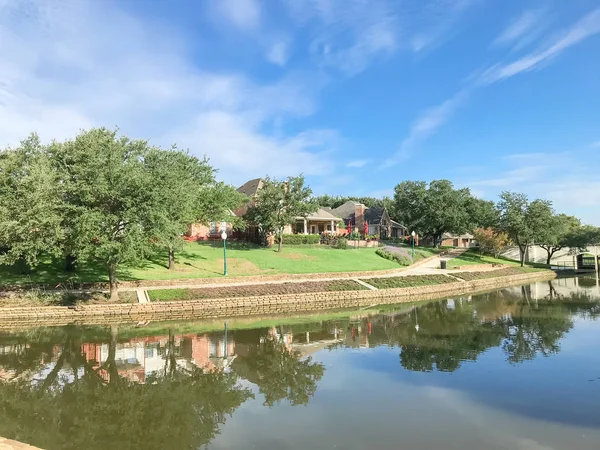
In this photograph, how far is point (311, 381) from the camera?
12258mm

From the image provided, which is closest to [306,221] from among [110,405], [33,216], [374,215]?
[374,215]

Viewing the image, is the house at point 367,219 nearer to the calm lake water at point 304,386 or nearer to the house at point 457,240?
the house at point 457,240

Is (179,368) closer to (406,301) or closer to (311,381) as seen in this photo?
(311,381)

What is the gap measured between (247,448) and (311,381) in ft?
14.7

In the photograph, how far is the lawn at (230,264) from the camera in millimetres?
28062

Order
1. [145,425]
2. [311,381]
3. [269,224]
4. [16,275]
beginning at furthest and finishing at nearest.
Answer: [269,224] → [16,275] → [311,381] → [145,425]

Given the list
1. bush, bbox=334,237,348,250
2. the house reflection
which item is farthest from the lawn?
the house reflection

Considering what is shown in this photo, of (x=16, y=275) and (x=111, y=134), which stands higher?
(x=111, y=134)

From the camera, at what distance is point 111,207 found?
24.0m

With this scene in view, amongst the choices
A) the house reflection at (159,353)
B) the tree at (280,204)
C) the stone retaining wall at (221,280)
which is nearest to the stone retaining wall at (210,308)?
the stone retaining wall at (221,280)

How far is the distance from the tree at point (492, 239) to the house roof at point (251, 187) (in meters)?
30.8

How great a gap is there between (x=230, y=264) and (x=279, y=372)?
21941 millimetres

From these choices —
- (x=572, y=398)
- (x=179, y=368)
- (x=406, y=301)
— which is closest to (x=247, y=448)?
(x=179, y=368)

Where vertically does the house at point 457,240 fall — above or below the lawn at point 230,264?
above
